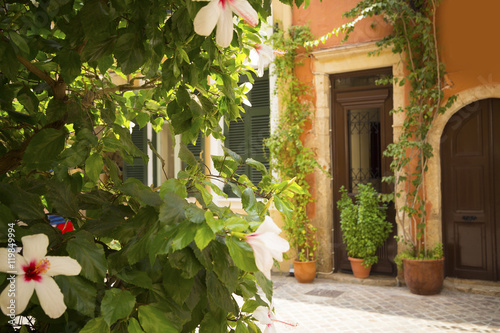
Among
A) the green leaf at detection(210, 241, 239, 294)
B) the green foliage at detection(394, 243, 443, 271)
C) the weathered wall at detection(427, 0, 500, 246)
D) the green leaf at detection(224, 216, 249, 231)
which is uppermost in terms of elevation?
the weathered wall at detection(427, 0, 500, 246)

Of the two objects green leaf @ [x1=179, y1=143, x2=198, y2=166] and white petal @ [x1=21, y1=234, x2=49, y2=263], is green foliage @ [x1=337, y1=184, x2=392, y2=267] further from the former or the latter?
white petal @ [x1=21, y1=234, x2=49, y2=263]

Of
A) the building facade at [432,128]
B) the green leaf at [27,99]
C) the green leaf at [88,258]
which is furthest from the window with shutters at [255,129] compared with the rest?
the green leaf at [88,258]

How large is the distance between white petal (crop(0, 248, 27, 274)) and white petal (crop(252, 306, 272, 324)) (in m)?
0.50

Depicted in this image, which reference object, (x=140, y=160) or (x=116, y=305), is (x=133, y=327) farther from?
(x=140, y=160)

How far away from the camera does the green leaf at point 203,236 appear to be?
73 cm

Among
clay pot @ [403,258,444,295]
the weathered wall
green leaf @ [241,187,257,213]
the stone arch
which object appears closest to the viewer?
green leaf @ [241,187,257,213]

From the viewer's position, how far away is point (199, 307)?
39.3 inches

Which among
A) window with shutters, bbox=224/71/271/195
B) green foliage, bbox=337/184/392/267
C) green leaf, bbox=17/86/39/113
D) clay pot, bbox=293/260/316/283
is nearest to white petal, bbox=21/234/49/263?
green leaf, bbox=17/86/39/113

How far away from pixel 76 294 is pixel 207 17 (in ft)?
1.65

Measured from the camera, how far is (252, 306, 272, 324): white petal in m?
1.04

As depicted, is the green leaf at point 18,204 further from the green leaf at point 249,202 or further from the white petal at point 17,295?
the green leaf at point 249,202

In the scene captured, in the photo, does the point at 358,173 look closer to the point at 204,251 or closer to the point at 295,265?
the point at 295,265

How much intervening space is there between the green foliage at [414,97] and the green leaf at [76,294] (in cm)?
613

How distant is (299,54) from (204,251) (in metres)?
7.23
